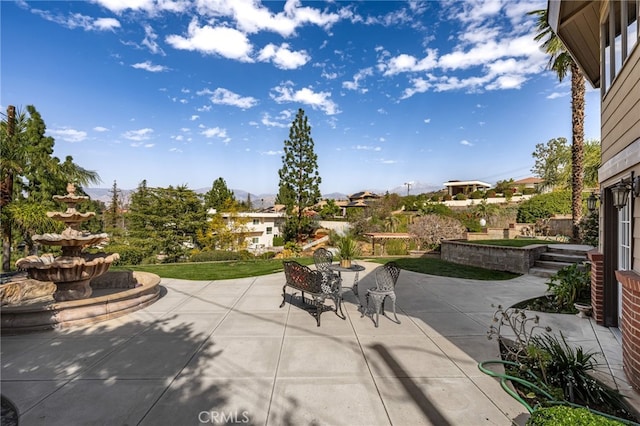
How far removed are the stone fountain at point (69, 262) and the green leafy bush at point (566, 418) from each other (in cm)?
618

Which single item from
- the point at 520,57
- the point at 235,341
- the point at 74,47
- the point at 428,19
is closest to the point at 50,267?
the point at 235,341

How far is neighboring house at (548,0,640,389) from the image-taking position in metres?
3.13

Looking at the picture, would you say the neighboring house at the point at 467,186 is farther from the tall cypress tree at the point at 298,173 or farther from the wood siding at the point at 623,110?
the wood siding at the point at 623,110

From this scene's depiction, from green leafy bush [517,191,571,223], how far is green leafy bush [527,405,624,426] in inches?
953

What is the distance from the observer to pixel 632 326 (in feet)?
9.57

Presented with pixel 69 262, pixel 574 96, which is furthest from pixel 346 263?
pixel 574 96

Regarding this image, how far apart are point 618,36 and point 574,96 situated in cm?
1088

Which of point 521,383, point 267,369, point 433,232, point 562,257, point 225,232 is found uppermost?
point 433,232

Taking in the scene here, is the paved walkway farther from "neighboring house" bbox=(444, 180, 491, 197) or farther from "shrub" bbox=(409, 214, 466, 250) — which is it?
"neighboring house" bbox=(444, 180, 491, 197)

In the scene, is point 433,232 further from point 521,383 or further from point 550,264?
point 521,383

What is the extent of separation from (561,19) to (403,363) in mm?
6251

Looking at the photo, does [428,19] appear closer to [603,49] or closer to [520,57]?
[520,57]

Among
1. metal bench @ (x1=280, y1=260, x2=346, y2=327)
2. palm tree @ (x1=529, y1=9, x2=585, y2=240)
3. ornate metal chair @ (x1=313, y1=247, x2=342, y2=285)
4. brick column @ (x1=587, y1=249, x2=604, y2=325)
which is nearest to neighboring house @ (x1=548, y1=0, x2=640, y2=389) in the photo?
brick column @ (x1=587, y1=249, x2=604, y2=325)

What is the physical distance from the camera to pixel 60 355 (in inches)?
146
